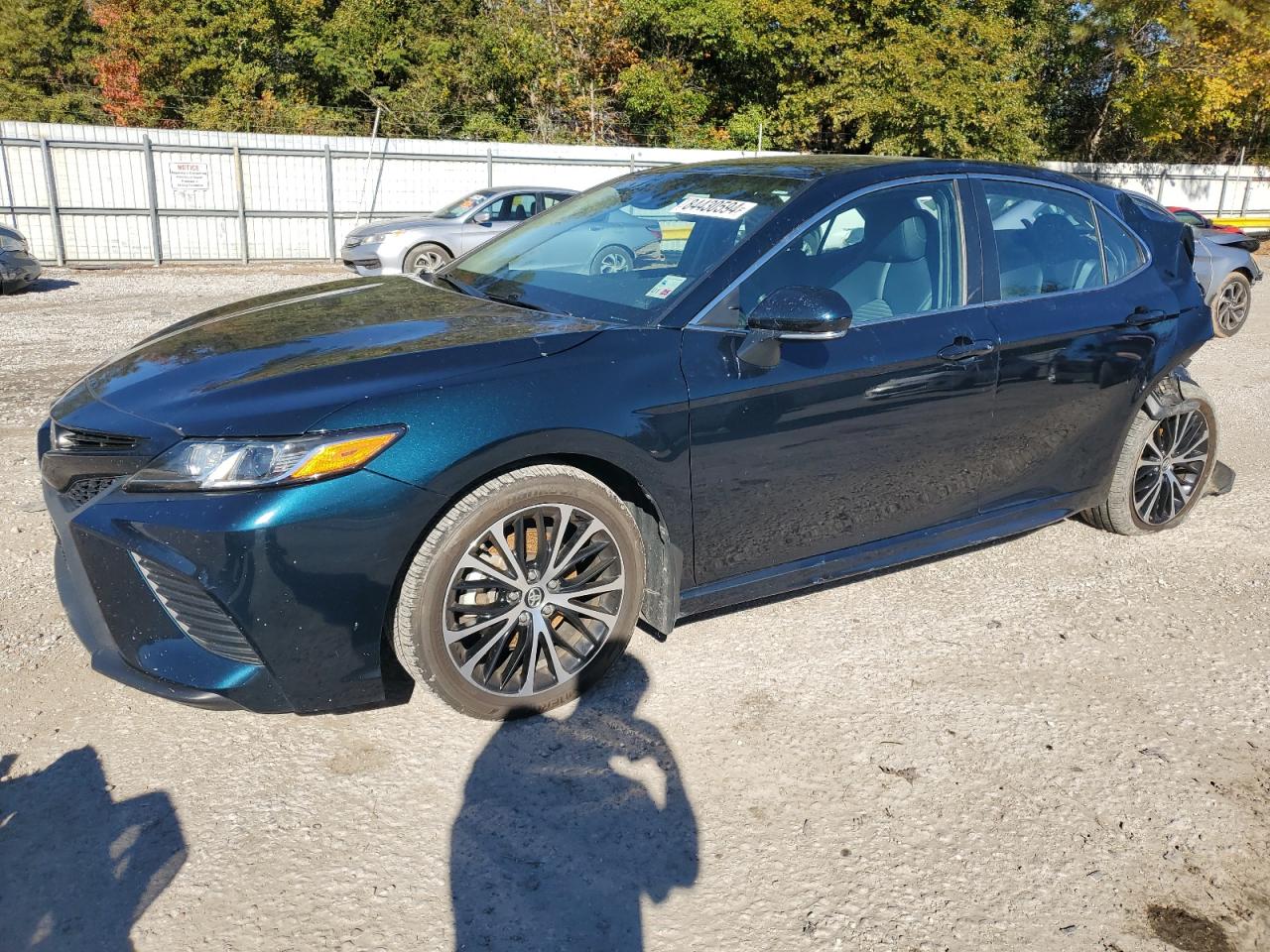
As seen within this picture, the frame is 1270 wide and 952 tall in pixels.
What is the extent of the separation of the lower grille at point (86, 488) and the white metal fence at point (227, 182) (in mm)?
17199

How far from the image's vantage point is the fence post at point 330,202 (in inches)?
773

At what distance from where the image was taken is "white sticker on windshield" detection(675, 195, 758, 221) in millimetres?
3668

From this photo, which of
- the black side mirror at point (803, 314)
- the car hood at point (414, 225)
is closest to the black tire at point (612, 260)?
the black side mirror at point (803, 314)

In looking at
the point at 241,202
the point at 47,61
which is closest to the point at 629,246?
the point at 241,202

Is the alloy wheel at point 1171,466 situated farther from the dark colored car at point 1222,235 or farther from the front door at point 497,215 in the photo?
the front door at point 497,215

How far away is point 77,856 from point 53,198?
58.9ft

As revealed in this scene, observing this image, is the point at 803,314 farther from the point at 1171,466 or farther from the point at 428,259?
the point at 428,259

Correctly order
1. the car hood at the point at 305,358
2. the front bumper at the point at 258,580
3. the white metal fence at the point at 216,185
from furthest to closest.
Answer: the white metal fence at the point at 216,185 < the car hood at the point at 305,358 < the front bumper at the point at 258,580

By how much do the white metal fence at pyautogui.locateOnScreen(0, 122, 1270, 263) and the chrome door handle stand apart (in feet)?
58.6

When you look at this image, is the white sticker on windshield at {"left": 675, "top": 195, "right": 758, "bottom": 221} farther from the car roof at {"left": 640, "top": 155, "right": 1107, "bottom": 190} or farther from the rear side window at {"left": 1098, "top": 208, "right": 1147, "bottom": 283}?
the rear side window at {"left": 1098, "top": 208, "right": 1147, "bottom": 283}

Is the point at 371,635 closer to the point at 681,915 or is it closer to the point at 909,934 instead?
the point at 681,915

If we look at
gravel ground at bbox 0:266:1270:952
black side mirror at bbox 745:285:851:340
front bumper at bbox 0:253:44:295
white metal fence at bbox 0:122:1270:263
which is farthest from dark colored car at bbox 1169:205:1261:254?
front bumper at bbox 0:253:44:295

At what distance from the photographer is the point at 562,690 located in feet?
10.6

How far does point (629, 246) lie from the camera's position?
3852 millimetres
